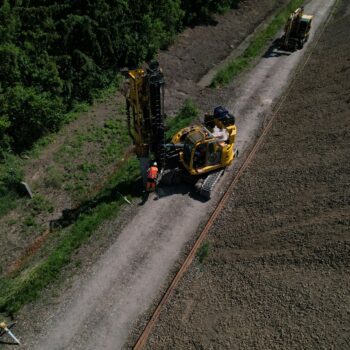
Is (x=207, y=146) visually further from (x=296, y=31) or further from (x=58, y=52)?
(x=296, y=31)

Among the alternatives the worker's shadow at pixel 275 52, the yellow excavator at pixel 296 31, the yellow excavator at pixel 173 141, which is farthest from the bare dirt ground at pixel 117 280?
the yellow excavator at pixel 296 31

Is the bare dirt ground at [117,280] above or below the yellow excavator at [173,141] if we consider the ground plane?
below

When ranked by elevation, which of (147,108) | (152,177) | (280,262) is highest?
(147,108)

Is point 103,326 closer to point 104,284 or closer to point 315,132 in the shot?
point 104,284

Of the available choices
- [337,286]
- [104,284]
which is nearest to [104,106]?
[104,284]

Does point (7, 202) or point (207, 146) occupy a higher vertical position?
point (207, 146)

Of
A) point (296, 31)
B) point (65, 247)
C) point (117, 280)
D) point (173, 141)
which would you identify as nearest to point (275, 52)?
point (296, 31)

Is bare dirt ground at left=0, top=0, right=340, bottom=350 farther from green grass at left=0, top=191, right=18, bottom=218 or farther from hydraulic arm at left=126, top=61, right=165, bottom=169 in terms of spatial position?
green grass at left=0, top=191, right=18, bottom=218

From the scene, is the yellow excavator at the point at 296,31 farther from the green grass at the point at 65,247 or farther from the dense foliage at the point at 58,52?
the green grass at the point at 65,247
